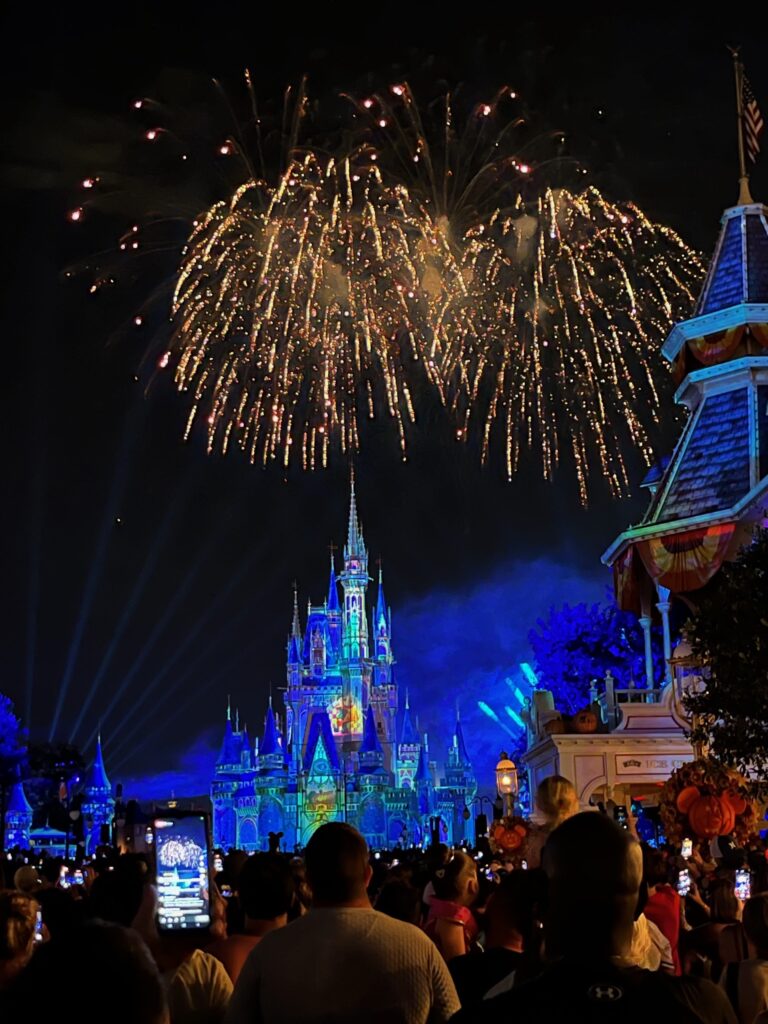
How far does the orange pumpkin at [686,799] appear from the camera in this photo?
1783cm

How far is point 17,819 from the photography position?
7331 centimetres

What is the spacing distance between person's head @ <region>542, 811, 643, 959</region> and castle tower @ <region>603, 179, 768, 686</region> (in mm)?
28738

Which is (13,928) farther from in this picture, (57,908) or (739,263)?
(739,263)

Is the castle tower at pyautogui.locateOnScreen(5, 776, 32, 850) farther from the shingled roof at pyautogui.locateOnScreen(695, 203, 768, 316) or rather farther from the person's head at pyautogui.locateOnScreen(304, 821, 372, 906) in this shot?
the person's head at pyautogui.locateOnScreen(304, 821, 372, 906)

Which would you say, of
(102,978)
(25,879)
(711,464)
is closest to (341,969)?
(102,978)

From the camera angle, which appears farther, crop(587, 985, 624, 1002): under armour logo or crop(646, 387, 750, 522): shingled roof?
crop(646, 387, 750, 522): shingled roof

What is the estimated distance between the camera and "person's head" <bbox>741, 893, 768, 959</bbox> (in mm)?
6512

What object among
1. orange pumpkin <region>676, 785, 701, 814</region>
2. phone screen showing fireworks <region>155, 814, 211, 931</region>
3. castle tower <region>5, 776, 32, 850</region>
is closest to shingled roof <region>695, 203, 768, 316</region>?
orange pumpkin <region>676, 785, 701, 814</region>

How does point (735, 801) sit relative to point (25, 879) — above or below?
above

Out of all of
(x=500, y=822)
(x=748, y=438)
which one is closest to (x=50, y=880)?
(x=500, y=822)

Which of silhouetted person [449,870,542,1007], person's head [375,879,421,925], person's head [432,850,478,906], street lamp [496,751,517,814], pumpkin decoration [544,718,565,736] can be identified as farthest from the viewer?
pumpkin decoration [544,718,565,736]

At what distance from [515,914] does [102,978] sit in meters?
3.80

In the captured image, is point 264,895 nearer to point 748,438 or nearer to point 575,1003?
point 575,1003

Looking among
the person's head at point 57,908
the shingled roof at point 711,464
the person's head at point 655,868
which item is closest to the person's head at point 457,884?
the person's head at point 655,868
